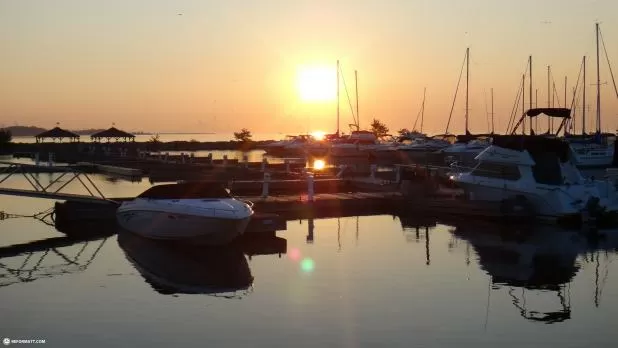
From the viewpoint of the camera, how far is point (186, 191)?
21219mm

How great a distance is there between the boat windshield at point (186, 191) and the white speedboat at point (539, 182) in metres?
11.6

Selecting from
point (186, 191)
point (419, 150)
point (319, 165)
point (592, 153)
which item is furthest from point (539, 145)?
point (419, 150)

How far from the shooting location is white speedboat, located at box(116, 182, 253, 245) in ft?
65.8

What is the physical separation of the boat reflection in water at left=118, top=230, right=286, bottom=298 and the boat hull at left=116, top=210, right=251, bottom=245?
333 millimetres

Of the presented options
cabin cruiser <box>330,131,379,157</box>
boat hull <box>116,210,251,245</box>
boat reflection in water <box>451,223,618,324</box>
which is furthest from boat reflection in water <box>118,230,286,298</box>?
cabin cruiser <box>330,131,379,157</box>

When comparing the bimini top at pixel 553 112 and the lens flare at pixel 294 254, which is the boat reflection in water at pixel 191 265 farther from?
the bimini top at pixel 553 112

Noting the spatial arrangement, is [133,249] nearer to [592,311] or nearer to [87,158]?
[592,311]

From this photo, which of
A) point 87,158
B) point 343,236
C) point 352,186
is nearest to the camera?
point 343,236

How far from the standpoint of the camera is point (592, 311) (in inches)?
560

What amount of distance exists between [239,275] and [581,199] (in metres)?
15.0

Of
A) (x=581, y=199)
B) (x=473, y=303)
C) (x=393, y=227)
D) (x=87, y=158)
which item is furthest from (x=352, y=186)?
(x=87, y=158)

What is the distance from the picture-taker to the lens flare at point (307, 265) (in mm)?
18375

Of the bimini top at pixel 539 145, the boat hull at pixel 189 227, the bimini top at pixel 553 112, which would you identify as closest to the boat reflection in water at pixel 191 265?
the boat hull at pixel 189 227

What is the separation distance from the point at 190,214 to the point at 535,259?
9.78 m
